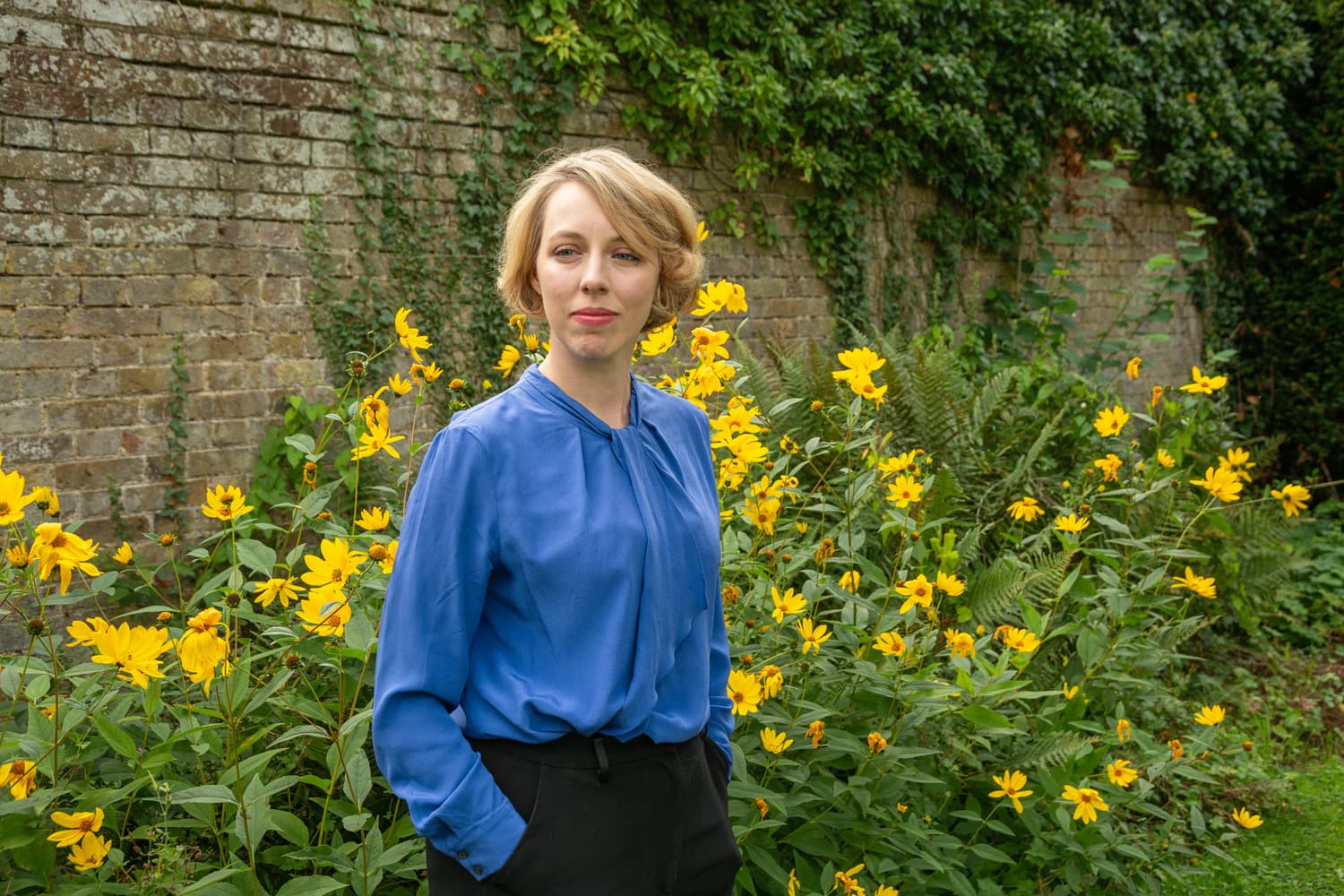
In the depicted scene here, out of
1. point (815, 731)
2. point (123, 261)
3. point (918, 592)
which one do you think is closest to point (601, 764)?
point (815, 731)

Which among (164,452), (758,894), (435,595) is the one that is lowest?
(758,894)

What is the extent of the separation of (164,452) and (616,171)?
3.22m

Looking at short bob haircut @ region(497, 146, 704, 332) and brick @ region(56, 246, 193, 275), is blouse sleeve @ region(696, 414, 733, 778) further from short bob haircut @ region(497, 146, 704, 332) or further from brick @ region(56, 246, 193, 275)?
brick @ region(56, 246, 193, 275)

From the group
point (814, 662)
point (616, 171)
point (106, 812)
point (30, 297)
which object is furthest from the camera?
point (30, 297)

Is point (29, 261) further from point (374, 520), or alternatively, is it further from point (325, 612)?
point (325, 612)

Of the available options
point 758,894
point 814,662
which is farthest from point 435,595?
point 758,894

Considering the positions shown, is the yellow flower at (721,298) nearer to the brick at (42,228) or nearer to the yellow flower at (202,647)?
the yellow flower at (202,647)

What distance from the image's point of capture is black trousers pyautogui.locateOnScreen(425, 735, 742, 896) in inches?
53.6

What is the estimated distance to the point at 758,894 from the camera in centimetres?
242

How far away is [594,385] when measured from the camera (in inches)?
60.6

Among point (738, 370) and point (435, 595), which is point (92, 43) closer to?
point (738, 370)

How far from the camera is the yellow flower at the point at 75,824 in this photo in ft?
5.25

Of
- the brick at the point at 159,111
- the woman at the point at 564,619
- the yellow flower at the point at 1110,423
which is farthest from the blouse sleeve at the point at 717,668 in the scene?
the brick at the point at 159,111

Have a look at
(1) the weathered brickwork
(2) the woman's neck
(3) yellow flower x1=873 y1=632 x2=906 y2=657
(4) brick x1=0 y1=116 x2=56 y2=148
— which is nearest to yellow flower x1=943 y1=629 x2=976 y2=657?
(3) yellow flower x1=873 y1=632 x2=906 y2=657
